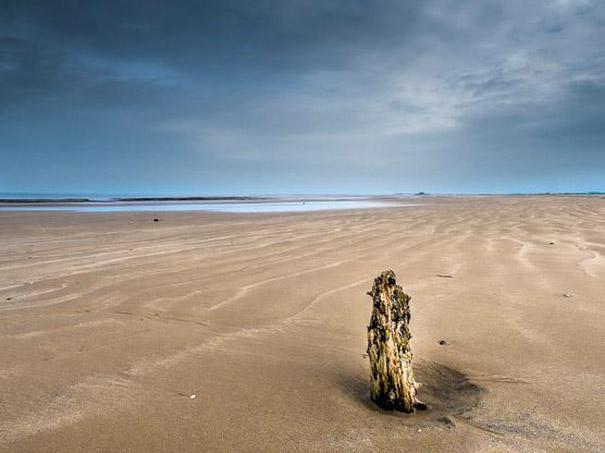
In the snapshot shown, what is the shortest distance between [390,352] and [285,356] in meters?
0.88

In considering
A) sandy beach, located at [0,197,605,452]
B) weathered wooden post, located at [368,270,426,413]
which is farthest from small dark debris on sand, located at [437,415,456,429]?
weathered wooden post, located at [368,270,426,413]

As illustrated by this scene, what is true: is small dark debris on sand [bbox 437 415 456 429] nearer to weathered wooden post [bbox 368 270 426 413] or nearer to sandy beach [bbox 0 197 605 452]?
sandy beach [bbox 0 197 605 452]

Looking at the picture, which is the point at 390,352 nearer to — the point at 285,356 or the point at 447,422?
the point at 447,422

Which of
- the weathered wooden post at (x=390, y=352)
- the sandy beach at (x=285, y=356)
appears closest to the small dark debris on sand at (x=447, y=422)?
the sandy beach at (x=285, y=356)

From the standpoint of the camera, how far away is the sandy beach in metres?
1.81

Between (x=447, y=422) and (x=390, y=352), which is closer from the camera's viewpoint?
(x=447, y=422)

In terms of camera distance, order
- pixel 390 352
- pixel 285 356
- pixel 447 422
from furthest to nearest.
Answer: pixel 285 356
pixel 390 352
pixel 447 422

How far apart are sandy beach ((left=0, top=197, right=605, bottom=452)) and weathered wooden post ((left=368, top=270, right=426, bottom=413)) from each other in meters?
0.07

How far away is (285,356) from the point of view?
2693 mm

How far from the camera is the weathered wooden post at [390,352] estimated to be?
6.50 ft

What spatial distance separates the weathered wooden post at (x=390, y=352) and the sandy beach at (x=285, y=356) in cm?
7

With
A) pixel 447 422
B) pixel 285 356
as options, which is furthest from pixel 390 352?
pixel 285 356

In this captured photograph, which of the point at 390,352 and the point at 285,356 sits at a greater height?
the point at 390,352

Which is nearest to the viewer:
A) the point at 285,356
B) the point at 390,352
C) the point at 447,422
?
the point at 447,422
